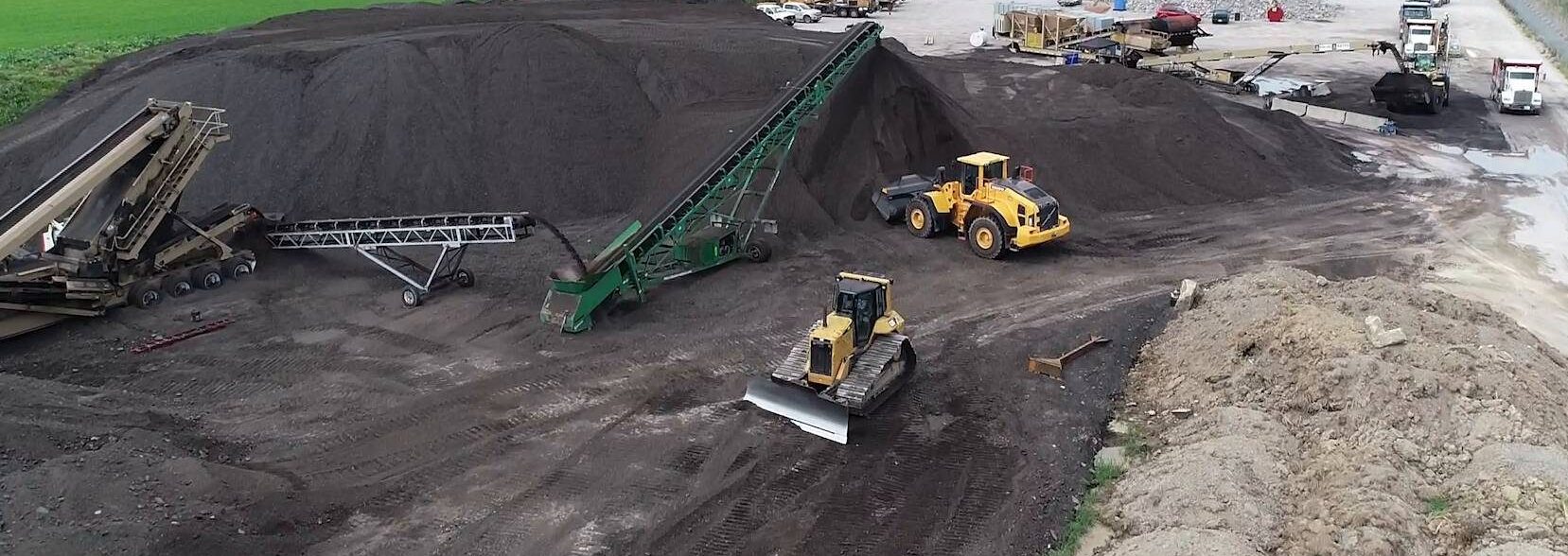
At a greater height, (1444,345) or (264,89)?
(264,89)

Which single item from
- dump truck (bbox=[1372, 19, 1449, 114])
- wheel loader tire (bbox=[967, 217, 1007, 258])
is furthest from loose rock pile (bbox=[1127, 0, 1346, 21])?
wheel loader tire (bbox=[967, 217, 1007, 258])

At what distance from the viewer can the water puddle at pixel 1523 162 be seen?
87.4 ft

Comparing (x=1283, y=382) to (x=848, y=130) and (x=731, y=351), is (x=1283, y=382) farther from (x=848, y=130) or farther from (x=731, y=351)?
(x=848, y=130)

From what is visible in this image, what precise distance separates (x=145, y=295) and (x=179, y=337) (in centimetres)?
190

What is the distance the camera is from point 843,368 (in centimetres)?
1324

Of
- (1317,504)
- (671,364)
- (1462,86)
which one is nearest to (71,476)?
(671,364)

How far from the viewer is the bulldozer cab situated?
44.4ft

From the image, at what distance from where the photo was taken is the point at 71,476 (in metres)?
11.6

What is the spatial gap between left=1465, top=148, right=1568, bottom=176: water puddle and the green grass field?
37.8 meters

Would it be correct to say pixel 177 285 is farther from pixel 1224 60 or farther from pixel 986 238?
→ pixel 1224 60

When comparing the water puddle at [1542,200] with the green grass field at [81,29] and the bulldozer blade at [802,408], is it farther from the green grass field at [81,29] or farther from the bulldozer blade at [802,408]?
the green grass field at [81,29]

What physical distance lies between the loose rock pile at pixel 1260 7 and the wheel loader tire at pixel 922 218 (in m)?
43.3

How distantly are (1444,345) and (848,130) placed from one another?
12.9 metres

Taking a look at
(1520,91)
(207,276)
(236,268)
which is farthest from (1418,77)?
(207,276)
